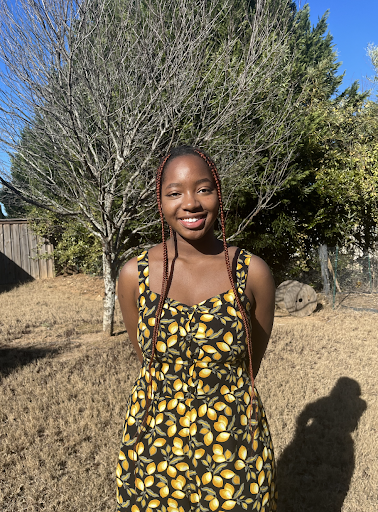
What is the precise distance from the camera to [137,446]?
1.42 meters

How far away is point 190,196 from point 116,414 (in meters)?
3.19

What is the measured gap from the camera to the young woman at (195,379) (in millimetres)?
1356

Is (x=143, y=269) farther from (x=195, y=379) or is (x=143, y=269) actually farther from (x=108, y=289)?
(x=108, y=289)

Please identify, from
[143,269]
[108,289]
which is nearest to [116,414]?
[108,289]

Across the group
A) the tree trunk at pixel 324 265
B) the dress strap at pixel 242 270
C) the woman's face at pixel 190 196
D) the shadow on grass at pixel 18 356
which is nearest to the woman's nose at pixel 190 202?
the woman's face at pixel 190 196

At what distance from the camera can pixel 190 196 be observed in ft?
4.67

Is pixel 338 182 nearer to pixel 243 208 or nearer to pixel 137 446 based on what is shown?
pixel 243 208

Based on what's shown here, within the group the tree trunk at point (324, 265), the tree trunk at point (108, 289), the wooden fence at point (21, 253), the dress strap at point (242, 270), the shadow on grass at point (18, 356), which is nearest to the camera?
the dress strap at point (242, 270)

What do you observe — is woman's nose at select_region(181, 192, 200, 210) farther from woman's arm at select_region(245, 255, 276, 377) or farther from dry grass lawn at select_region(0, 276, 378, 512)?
dry grass lawn at select_region(0, 276, 378, 512)

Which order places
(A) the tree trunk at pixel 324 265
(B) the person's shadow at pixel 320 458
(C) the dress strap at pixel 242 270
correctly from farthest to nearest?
(A) the tree trunk at pixel 324 265 < (B) the person's shadow at pixel 320 458 < (C) the dress strap at pixel 242 270

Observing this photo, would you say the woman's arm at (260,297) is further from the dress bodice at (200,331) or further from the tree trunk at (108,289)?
the tree trunk at (108,289)

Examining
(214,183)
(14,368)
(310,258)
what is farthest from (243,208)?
(214,183)

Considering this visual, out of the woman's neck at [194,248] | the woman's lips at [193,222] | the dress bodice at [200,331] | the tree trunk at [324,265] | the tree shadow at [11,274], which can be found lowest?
the tree shadow at [11,274]

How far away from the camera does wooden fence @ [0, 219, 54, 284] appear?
1280 cm
